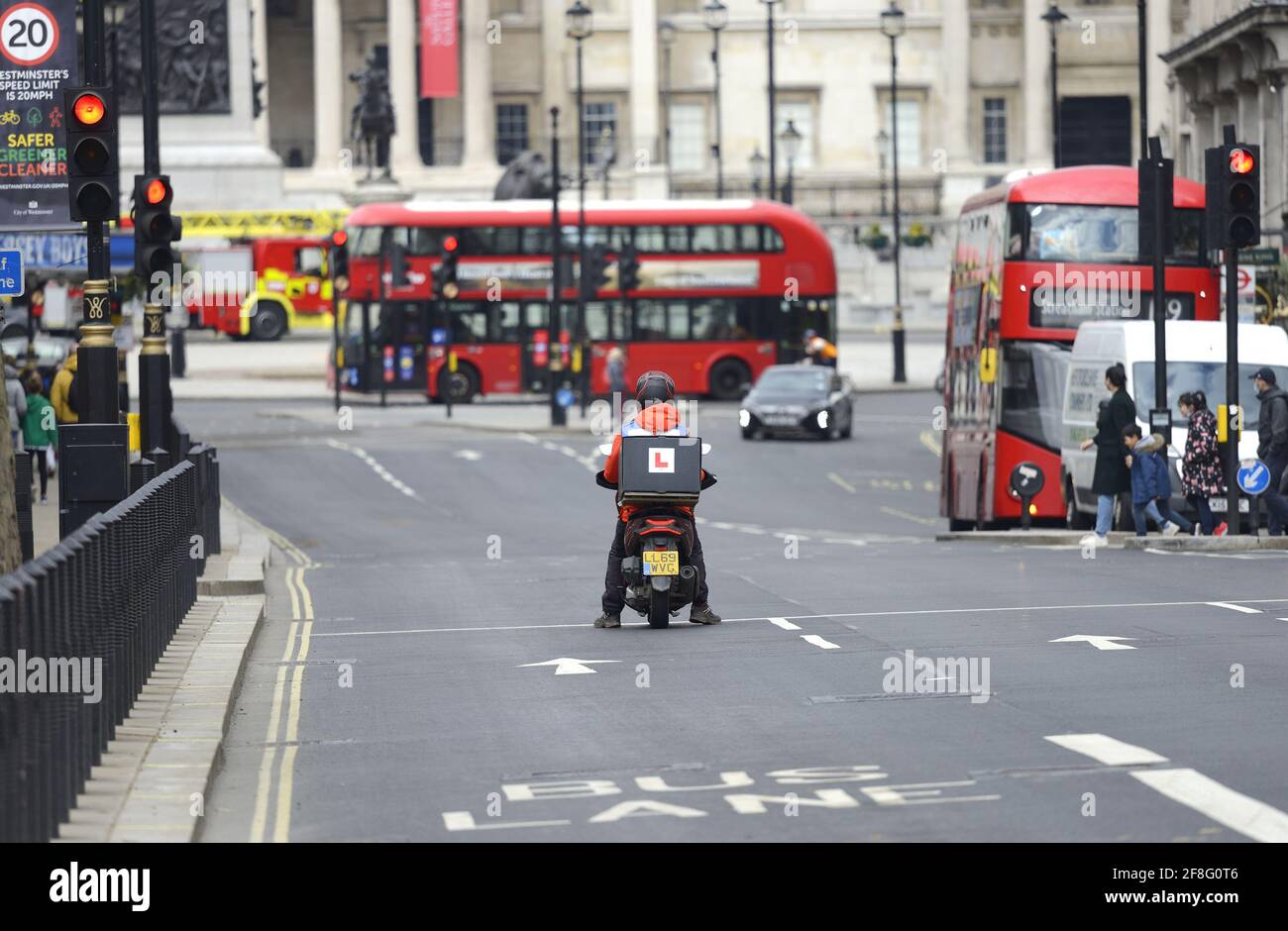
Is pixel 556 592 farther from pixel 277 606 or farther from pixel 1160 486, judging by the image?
pixel 1160 486

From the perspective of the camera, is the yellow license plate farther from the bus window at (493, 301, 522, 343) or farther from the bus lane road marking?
the bus window at (493, 301, 522, 343)

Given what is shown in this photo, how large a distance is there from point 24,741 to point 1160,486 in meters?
18.3

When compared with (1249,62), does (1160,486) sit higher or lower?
lower

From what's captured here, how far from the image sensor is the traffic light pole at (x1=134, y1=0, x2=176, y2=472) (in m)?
22.7

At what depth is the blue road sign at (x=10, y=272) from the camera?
71.1 feet

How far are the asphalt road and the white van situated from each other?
270 centimetres

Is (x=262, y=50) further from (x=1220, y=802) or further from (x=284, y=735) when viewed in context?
(x=1220, y=802)

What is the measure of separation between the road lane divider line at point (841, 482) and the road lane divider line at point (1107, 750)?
84.3 feet

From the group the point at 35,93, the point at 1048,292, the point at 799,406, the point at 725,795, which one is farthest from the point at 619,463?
the point at 799,406

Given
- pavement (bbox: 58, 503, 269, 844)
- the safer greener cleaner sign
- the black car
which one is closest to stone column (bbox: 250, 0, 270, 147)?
the black car

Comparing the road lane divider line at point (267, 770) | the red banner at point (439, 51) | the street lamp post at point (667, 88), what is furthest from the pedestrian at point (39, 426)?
the street lamp post at point (667, 88)

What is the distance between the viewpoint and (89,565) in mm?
10203

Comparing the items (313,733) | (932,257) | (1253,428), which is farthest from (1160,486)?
(932,257)

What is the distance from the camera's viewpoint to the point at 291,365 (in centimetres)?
6550
